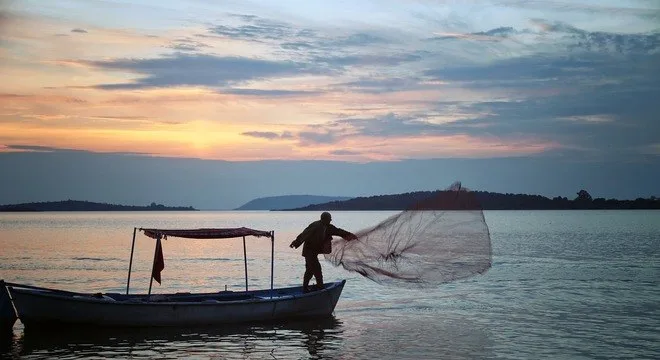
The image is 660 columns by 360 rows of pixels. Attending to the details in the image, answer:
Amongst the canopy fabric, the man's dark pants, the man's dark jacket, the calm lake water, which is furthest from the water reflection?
the canopy fabric

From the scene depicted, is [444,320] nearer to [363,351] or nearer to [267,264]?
[363,351]

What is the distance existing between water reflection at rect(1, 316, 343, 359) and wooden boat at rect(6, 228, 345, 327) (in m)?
0.26

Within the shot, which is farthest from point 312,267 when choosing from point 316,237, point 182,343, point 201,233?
point 182,343

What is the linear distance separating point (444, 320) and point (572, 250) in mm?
38197

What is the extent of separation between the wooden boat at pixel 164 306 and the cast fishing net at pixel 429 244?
1820 millimetres

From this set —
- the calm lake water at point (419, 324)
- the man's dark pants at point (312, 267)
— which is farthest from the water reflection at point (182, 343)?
the man's dark pants at point (312, 267)

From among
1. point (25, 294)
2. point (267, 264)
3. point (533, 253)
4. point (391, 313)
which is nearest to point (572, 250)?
point (533, 253)

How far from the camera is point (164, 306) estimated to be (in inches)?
716

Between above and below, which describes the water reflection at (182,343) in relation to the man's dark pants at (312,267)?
below

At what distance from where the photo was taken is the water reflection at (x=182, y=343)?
1638 centimetres

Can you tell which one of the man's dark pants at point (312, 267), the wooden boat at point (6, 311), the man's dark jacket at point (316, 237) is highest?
the man's dark jacket at point (316, 237)

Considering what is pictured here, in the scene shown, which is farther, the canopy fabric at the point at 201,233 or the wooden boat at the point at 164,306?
the canopy fabric at the point at 201,233

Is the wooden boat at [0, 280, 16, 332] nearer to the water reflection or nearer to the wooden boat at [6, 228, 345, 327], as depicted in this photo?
the wooden boat at [6, 228, 345, 327]

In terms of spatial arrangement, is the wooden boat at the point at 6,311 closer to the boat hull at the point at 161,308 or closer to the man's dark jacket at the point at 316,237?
the boat hull at the point at 161,308
